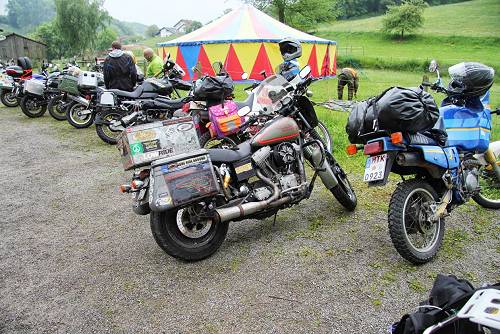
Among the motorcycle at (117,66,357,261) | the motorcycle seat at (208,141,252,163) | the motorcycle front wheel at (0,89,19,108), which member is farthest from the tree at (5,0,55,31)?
the motorcycle seat at (208,141,252,163)

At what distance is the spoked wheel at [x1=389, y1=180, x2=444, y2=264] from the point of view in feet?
9.78

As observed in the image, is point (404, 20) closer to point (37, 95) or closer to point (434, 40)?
point (434, 40)

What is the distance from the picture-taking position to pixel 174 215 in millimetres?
3189

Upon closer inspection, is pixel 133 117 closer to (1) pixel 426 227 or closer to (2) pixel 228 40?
(1) pixel 426 227

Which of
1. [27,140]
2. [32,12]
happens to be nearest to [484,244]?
[27,140]

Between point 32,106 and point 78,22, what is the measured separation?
48763mm

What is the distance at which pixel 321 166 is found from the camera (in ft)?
12.9

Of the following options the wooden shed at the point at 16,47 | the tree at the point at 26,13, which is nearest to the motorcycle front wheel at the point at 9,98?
the wooden shed at the point at 16,47

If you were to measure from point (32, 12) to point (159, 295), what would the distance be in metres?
166

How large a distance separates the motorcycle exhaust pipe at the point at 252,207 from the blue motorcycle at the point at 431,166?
0.75 metres

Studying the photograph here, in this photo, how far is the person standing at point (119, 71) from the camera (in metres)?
8.10

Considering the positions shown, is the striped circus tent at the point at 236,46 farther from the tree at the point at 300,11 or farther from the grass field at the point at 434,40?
the tree at the point at 300,11

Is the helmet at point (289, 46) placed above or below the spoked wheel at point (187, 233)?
above

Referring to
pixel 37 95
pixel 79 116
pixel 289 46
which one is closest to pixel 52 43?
pixel 37 95
